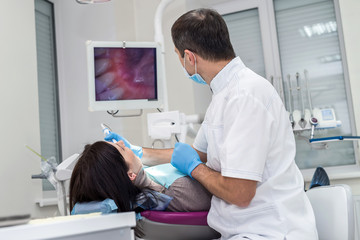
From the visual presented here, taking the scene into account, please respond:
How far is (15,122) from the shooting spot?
8.78 ft

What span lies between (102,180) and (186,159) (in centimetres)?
30

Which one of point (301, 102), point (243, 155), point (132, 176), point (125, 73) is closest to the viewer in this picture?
point (243, 155)

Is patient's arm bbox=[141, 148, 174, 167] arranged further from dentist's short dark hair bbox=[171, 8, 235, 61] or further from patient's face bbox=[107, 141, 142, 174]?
dentist's short dark hair bbox=[171, 8, 235, 61]

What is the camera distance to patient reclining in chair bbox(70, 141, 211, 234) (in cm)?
139

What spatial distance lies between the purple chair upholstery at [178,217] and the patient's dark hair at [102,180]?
0.26ft

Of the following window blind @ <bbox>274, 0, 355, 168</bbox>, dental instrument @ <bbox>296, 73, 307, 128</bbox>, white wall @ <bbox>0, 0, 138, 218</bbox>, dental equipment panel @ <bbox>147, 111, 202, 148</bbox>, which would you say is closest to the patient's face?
dental equipment panel @ <bbox>147, 111, 202, 148</bbox>

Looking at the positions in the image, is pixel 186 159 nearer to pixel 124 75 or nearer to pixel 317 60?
pixel 124 75

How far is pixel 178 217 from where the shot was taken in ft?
4.56

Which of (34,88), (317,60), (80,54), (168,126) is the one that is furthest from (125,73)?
(317,60)

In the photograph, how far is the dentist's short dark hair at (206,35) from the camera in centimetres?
145

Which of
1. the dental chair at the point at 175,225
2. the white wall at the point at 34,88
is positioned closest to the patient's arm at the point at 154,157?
the dental chair at the point at 175,225

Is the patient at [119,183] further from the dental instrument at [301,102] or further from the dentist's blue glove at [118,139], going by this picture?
the dental instrument at [301,102]

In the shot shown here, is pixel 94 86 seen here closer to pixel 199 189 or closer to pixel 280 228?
pixel 199 189

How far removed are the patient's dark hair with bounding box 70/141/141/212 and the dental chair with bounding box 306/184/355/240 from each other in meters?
0.65
